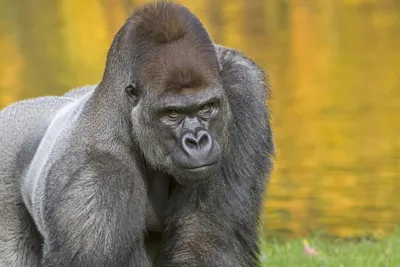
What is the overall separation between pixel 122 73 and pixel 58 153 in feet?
1.60

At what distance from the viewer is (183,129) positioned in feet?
12.7

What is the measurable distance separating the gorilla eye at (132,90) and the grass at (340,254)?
1933mm

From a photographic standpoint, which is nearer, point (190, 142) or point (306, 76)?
point (190, 142)

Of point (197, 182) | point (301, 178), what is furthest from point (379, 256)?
point (301, 178)

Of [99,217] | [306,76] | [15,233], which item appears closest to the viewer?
[99,217]

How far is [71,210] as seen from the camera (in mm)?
3996

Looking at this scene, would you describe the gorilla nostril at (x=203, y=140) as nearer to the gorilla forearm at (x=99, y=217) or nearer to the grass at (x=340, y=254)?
the gorilla forearm at (x=99, y=217)

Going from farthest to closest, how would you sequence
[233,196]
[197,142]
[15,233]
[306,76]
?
1. [306,76]
2. [15,233]
3. [233,196]
4. [197,142]

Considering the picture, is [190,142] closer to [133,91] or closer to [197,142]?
[197,142]

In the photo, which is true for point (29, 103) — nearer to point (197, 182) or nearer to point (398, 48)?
point (197, 182)

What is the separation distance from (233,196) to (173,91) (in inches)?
25.1

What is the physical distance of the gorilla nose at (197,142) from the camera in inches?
149

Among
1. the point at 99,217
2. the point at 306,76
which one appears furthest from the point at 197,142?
the point at 306,76

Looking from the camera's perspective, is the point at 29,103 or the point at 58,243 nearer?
the point at 58,243
